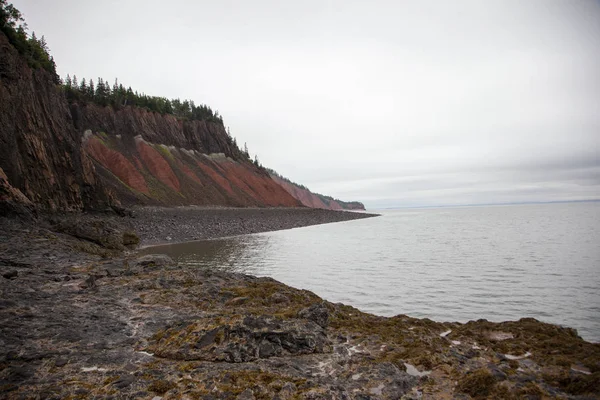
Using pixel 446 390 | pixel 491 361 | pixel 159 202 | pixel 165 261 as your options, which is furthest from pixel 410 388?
pixel 159 202

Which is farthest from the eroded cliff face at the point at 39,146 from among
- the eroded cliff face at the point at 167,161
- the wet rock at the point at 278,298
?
the wet rock at the point at 278,298

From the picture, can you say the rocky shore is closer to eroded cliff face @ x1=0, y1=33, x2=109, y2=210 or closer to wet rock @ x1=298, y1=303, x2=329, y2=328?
wet rock @ x1=298, y1=303, x2=329, y2=328

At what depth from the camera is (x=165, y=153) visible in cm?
8075

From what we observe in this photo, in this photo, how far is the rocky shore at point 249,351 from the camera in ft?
16.3

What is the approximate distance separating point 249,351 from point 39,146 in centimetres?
3448

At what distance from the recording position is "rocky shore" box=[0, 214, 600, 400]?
496 centimetres

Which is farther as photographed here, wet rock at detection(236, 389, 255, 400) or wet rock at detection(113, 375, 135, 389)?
wet rock at detection(113, 375, 135, 389)

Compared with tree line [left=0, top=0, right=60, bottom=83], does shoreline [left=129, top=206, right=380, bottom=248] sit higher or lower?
lower

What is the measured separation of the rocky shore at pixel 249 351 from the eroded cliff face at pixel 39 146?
19.6 meters

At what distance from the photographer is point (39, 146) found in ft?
101

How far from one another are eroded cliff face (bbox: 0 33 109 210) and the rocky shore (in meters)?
19.6

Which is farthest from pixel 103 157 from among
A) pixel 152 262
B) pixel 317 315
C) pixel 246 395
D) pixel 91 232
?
pixel 246 395

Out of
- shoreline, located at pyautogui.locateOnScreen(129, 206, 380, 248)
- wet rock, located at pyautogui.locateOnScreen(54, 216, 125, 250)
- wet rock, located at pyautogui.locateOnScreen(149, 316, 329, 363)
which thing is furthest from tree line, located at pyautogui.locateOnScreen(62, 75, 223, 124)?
wet rock, located at pyautogui.locateOnScreen(149, 316, 329, 363)

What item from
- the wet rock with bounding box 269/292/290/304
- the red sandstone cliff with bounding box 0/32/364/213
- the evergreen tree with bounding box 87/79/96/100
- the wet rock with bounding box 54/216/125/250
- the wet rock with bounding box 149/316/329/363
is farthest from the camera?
the evergreen tree with bounding box 87/79/96/100
